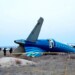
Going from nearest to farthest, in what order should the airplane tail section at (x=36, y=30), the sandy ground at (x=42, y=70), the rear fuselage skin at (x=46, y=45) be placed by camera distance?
1. the sandy ground at (x=42, y=70)
2. the airplane tail section at (x=36, y=30)
3. the rear fuselage skin at (x=46, y=45)

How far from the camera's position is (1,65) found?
31688mm

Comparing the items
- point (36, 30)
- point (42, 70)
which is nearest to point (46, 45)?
point (36, 30)

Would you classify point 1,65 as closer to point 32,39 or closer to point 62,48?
point 32,39

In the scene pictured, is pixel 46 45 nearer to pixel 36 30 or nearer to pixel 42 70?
pixel 36 30

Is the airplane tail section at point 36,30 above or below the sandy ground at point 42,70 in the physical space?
above

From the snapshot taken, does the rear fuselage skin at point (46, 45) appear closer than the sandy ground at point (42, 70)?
No

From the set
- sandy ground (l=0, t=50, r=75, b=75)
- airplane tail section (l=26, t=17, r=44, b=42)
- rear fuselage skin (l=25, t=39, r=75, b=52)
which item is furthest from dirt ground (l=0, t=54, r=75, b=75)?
rear fuselage skin (l=25, t=39, r=75, b=52)

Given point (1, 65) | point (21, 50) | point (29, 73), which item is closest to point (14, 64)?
point (1, 65)

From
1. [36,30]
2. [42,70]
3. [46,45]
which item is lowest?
[42,70]

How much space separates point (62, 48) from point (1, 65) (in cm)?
2689

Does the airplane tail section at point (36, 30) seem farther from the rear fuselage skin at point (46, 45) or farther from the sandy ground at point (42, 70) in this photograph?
the sandy ground at point (42, 70)

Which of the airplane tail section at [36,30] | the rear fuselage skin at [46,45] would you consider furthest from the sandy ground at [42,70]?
the rear fuselage skin at [46,45]

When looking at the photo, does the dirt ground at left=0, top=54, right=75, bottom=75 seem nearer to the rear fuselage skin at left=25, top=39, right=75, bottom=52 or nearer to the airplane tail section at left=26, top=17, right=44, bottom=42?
the airplane tail section at left=26, top=17, right=44, bottom=42

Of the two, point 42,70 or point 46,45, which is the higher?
point 46,45
